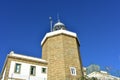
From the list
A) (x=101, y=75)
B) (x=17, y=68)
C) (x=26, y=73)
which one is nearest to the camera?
(x=17, y=68)

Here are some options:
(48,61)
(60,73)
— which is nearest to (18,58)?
(48,61)

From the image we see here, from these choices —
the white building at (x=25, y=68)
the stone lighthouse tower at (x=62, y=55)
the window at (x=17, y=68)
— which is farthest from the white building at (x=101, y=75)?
the window at (x=17, y=68)

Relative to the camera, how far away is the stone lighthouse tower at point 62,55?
2878cm

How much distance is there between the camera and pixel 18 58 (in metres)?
28.3

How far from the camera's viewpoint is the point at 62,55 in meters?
30.3

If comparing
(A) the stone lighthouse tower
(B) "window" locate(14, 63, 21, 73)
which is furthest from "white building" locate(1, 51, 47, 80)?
(A) the stone lighthouse tower

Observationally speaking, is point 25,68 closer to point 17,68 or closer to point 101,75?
point 17,68

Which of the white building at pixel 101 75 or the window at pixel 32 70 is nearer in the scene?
the window at pixel 32 70

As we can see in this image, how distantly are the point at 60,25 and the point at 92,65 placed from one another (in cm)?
1918

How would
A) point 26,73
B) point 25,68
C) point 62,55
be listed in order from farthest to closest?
point 62,55, point 25,68, point 26,73

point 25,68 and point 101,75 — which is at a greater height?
point 101,75

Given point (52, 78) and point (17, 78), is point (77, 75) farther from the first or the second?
point (17, 78)

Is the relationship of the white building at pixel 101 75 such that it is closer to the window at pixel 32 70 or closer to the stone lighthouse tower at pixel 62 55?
the stone lighthouse tower at pixel 62 55

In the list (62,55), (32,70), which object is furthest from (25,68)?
(62,55)
